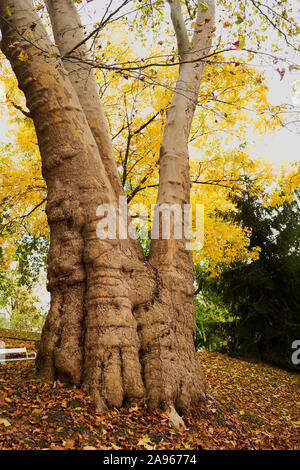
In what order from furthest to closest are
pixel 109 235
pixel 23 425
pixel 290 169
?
pixel 290 169, pixel 109 235, pixel 23 425

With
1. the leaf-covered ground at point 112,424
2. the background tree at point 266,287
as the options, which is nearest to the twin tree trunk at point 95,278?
the leaf-covered ground at point 112,424

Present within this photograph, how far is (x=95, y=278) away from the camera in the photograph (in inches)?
165

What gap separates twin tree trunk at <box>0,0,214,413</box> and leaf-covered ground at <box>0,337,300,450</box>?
193 millimetres

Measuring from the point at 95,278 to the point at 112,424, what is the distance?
1445 millimetres

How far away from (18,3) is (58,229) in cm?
279

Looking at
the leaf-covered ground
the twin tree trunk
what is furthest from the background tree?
the twin tree trunk

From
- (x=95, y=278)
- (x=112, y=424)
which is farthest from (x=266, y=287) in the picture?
(x=112, y=424)

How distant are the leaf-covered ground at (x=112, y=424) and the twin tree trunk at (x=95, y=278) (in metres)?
0.19

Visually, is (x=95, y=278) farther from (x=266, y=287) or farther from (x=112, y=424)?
(x=266, y=287)

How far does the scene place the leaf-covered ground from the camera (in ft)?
10.5

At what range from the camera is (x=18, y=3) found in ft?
15.4

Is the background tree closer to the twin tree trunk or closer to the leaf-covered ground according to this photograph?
the leaf-covered ground
